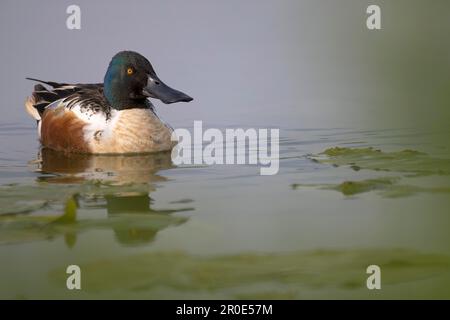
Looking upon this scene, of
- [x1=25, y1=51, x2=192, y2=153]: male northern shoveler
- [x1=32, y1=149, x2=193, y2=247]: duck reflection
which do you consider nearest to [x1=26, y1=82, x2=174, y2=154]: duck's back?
[x1=25, y1=51, x2=192, y2=153]: male northern shoveler

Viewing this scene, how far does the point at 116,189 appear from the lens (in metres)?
5.55

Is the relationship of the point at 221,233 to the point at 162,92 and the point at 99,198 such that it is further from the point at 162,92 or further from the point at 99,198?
the point at 162,92

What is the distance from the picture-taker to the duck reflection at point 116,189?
4533 millimetres

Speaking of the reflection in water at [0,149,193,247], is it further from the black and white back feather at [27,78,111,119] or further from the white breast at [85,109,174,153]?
the black and white back feather at [27,78,111,119]

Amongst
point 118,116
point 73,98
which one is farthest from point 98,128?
point 73,98

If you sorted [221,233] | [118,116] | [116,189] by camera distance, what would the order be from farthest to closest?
1. [118,116]
2. [116,189]
3. [221,233]

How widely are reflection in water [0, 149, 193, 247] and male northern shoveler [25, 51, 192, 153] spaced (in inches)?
9.1

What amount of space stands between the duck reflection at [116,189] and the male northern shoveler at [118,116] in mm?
141

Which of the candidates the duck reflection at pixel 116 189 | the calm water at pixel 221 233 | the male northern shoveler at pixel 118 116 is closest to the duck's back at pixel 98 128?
the male northern shoveler at pixel 118 116

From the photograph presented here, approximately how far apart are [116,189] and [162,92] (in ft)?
8.10

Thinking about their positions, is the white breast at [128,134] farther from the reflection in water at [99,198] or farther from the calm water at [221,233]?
the calm water at [221,233]

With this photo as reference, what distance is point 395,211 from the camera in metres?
4.88

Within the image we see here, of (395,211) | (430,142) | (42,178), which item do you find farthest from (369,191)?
(42,178)

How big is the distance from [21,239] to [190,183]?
1819 mm
